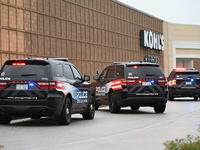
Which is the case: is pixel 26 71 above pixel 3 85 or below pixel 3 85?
above

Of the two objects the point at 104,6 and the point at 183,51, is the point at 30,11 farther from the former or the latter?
the point at 183,51

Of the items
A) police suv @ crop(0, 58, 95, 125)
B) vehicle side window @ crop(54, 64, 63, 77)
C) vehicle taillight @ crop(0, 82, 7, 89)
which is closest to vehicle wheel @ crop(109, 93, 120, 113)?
vehicle side window @ crop(54, 64, 63, 77)

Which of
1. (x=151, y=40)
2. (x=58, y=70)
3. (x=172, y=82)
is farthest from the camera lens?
(x=151, y=40)

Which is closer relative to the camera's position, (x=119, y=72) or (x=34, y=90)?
(x=34, y=90)

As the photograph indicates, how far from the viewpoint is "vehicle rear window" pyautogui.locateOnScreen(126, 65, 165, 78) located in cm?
1945

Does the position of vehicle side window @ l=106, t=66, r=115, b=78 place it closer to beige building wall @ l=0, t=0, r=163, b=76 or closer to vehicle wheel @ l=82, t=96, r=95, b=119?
vehicle wheel @ l=82, t=96, r=95, b=119

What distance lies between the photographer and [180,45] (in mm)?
100125

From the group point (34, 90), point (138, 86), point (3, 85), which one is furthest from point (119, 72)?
point (3, 85)

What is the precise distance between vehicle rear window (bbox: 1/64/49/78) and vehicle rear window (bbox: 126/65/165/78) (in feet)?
18.8

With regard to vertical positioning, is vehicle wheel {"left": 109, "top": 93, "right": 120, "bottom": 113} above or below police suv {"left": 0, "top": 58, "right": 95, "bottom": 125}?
below

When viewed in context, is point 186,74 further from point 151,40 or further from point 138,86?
point 151,40

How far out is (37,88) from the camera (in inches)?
552

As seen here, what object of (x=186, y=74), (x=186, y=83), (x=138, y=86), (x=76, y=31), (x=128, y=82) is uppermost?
(x=76, y=31)

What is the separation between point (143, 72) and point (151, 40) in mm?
67903
